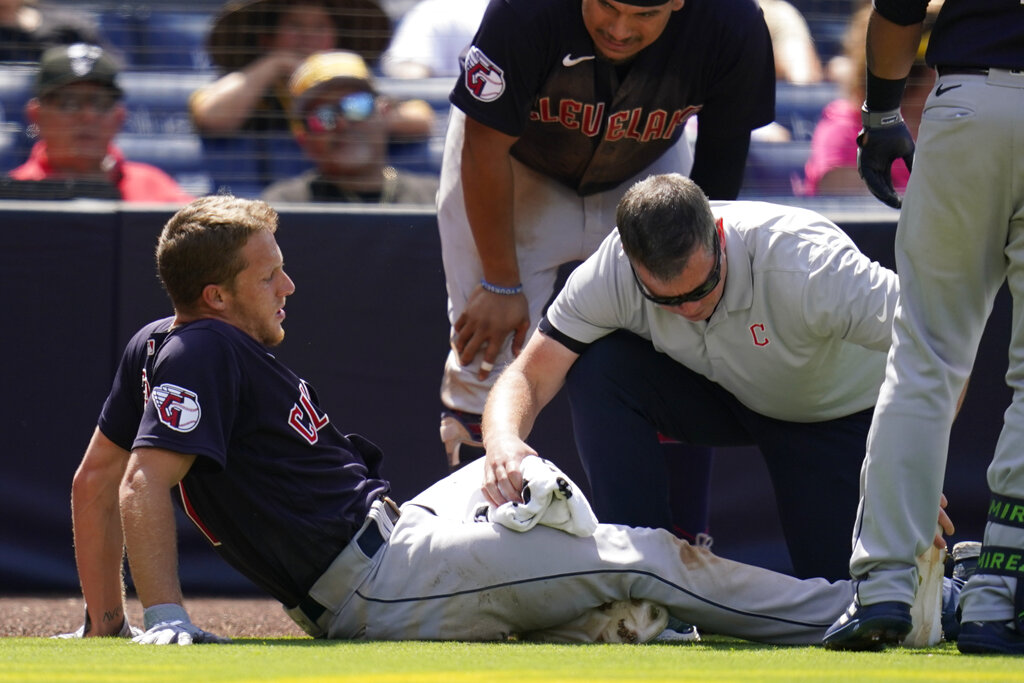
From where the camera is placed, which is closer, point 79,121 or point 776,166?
point 79,121

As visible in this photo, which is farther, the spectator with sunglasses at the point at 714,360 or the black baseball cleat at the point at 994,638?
the spectator with sunglasses at the point at 714,360

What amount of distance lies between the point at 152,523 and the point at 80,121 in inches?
121

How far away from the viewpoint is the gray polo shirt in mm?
2881

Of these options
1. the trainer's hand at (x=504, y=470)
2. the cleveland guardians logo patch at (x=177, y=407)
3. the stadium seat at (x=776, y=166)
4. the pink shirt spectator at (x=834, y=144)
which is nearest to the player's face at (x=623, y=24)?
the trainer's hand at (x=504, y=470)

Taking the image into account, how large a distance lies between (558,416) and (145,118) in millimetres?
2621

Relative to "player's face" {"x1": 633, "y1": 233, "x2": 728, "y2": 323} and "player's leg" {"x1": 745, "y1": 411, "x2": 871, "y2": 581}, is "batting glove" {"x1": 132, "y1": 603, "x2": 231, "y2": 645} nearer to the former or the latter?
"player's face" {"x1": 633, "y1": 233, "x2": 728, "y2": 323}

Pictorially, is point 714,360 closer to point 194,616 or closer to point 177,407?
point 177,407

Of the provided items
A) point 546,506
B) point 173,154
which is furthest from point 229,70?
point 546,506

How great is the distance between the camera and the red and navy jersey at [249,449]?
264 cm

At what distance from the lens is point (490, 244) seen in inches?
137

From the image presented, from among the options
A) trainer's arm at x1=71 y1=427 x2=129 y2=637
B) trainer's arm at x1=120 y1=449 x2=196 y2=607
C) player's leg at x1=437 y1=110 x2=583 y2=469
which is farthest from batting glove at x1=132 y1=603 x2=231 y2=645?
player's leg at x1=437 y1=110 x2=583 y2=469

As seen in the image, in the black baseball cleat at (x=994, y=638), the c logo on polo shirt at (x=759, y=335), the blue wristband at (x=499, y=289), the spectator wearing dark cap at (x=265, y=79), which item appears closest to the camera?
the black baseball cleat at (x=994, y=638)

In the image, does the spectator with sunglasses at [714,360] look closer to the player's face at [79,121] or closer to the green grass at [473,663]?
the green grass at [473,663]

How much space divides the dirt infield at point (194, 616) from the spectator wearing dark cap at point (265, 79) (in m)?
1.84
